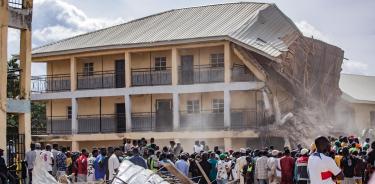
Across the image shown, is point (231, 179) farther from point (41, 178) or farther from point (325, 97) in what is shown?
point (325, 97)

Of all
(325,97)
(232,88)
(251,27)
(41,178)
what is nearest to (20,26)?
(41,178)

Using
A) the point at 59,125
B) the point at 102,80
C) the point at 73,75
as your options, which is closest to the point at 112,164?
the point at 102,80

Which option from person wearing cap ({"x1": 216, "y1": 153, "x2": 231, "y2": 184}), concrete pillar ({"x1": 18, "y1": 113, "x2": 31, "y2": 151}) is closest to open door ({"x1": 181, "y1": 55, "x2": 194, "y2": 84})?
concrete pillar ({"x1": 18, "y1": 113, "x2": 31, "y2": 151})

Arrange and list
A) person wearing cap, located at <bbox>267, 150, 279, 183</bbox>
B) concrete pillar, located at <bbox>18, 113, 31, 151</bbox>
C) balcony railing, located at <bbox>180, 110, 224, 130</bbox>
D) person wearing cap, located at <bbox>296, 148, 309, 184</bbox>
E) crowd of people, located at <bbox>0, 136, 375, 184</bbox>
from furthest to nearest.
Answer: balcony railing, located at <bbox>180, 110, 224, 130</bbox>, concrete pillar, located at <bbox>18, 113, 31, 151</bbox>, person wearing cap, located at <bbox>267, 150, 279, 183</bbox>, crowd of people, located at <bbox>0, 136, 375, 184</bbox>, person wearing cap, located at <bbox>296, 148, 309, 184</bbox>

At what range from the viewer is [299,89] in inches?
1336

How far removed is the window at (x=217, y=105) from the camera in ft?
114

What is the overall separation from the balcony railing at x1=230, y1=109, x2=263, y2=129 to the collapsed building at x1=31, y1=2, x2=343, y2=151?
0.06 metres

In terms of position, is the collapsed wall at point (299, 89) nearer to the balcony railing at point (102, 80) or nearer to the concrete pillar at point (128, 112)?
the concrete pillar at point (128, 112)

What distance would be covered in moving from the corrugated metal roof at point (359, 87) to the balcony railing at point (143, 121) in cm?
1371

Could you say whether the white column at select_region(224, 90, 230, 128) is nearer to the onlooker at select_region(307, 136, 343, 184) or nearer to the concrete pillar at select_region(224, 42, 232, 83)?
the concrete pillar at select_region(224, 42, 232, 83)

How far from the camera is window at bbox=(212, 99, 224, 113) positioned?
34688 mm

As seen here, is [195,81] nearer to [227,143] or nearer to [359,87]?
[227,143]

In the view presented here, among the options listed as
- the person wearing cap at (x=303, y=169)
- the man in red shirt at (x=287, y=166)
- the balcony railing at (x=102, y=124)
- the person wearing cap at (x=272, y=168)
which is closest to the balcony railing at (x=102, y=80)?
the balcony railing at (x=102, y=124)

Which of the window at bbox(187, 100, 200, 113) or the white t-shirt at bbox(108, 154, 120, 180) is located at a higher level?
the window at bbox(187, 100, 200, 113)
